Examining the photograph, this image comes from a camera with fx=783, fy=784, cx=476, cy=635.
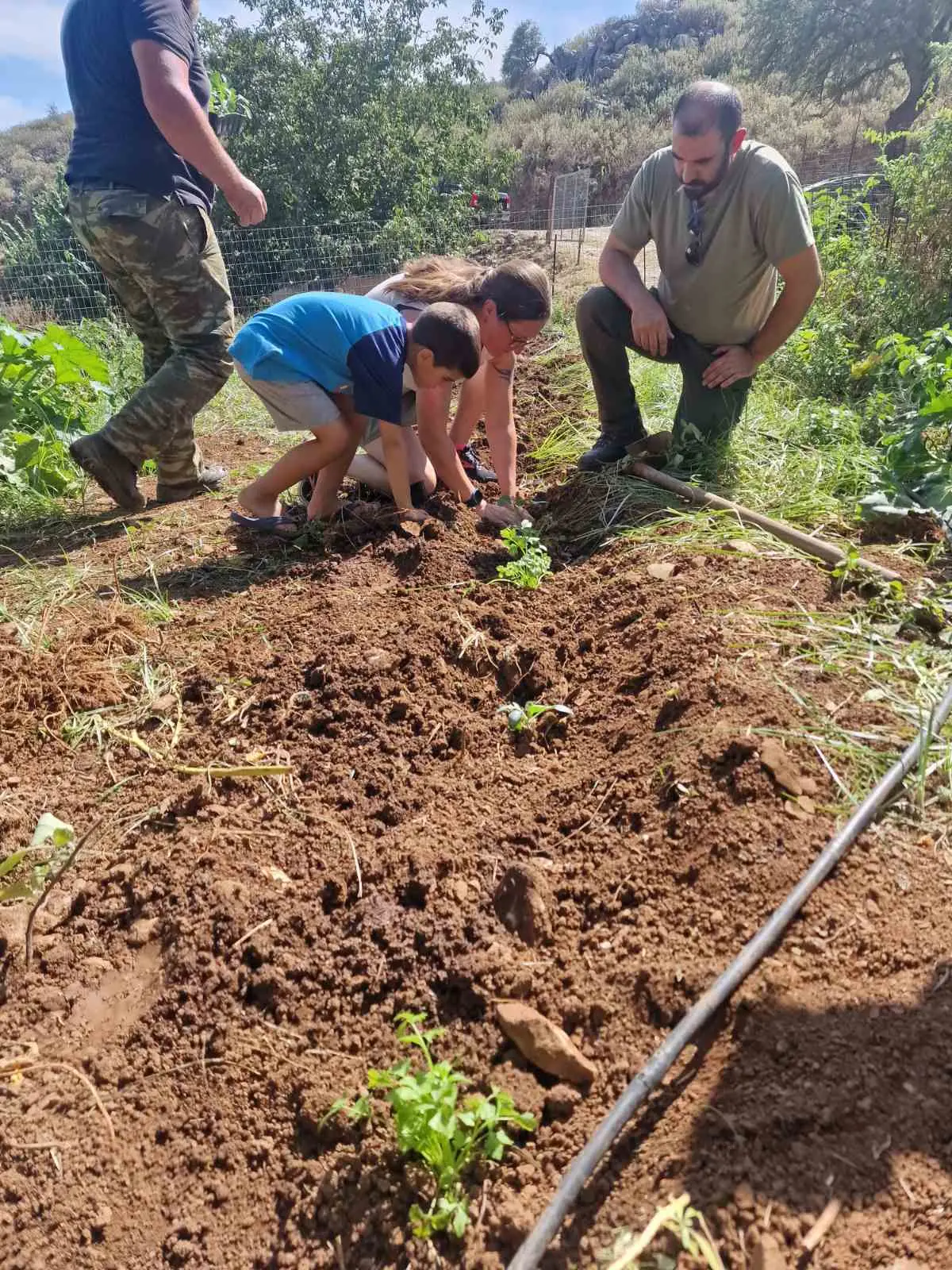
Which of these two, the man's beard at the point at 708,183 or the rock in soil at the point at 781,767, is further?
the man's beard at the point at 708,183

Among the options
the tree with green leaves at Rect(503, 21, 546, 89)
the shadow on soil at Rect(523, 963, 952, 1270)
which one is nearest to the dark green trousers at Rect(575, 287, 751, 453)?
the shadow on soil at Rect(523, 963, 952, 1270)

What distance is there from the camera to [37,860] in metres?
1.81

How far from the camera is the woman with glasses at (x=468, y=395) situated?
2.88m

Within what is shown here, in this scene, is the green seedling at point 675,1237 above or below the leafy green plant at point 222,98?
below

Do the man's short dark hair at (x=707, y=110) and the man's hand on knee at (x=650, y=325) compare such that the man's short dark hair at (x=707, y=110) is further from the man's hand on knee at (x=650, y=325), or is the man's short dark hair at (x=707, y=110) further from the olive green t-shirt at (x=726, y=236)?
the man's hand on knee at (x=650, y=325)

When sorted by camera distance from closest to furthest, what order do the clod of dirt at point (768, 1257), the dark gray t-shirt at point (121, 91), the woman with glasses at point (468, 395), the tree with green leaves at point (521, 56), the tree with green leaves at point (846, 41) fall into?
the clod of dirt at point (768, 1257)
the dark gray t-shirt at point (121, 91)
the woman with glasses at point (468, 395)
the tree with green leaves at point (846, 41)
the tree with green leaves at point (521, 56)

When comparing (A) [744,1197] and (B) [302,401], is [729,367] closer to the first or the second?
(B) [302,401]

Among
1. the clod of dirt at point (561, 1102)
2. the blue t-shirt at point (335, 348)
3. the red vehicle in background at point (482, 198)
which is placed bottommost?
the clod of dirt at point (561, 1102)

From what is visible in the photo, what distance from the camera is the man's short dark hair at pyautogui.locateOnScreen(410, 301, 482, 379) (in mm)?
2662

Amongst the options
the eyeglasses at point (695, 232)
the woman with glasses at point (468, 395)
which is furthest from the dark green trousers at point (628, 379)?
the woman with glasses at point (468, 395)

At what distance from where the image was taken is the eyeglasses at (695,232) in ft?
10.6

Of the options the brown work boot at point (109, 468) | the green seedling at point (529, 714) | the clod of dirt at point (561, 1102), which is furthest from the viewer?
the brown work boot at point (109, 468)

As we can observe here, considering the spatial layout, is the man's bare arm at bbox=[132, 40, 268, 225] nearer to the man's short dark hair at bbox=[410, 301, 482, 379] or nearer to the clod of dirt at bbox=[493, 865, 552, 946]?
the man's short dark hair at bbox=[410, 301, 482, 379]

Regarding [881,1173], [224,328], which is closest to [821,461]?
[224,328]
